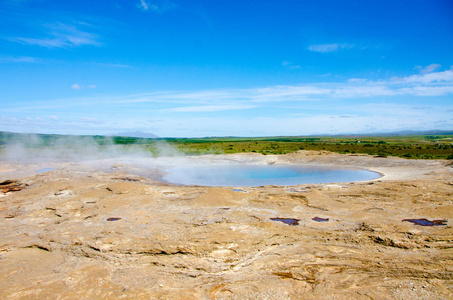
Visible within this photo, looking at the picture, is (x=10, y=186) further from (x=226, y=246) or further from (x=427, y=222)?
(x=427, y=222)

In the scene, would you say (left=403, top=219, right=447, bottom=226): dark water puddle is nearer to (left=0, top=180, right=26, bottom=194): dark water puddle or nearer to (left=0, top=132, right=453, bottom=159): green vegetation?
(left=0, top=180, right=26, bottom=194): dark water puddle

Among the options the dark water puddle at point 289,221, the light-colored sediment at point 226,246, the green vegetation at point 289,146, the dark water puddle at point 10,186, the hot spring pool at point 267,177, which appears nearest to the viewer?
the light-colored sediment at point 226,246

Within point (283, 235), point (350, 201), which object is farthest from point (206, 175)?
point (283, 235)

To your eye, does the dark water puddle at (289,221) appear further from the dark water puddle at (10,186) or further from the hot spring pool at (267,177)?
the dark water puddle at (10,186)

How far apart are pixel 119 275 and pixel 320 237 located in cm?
622

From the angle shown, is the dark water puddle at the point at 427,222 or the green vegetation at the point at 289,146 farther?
the green vegetation at the point at 289,146

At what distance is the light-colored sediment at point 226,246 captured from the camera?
6.52m

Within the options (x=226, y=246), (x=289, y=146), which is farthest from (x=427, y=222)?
(x=289, y=146)

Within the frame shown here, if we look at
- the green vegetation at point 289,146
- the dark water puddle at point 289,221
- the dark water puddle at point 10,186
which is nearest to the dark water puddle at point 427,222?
the dark water puddle at point 289,221

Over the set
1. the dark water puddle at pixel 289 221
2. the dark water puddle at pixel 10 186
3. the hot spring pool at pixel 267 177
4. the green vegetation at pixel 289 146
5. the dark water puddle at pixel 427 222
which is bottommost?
the hot spring pool at pixel 267 177

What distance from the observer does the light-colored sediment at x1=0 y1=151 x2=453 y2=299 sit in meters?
6.52

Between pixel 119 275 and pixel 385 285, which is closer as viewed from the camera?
pixel 385 285

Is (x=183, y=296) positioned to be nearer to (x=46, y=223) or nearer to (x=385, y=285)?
(x=385, y=285)

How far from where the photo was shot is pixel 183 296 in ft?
20.5
